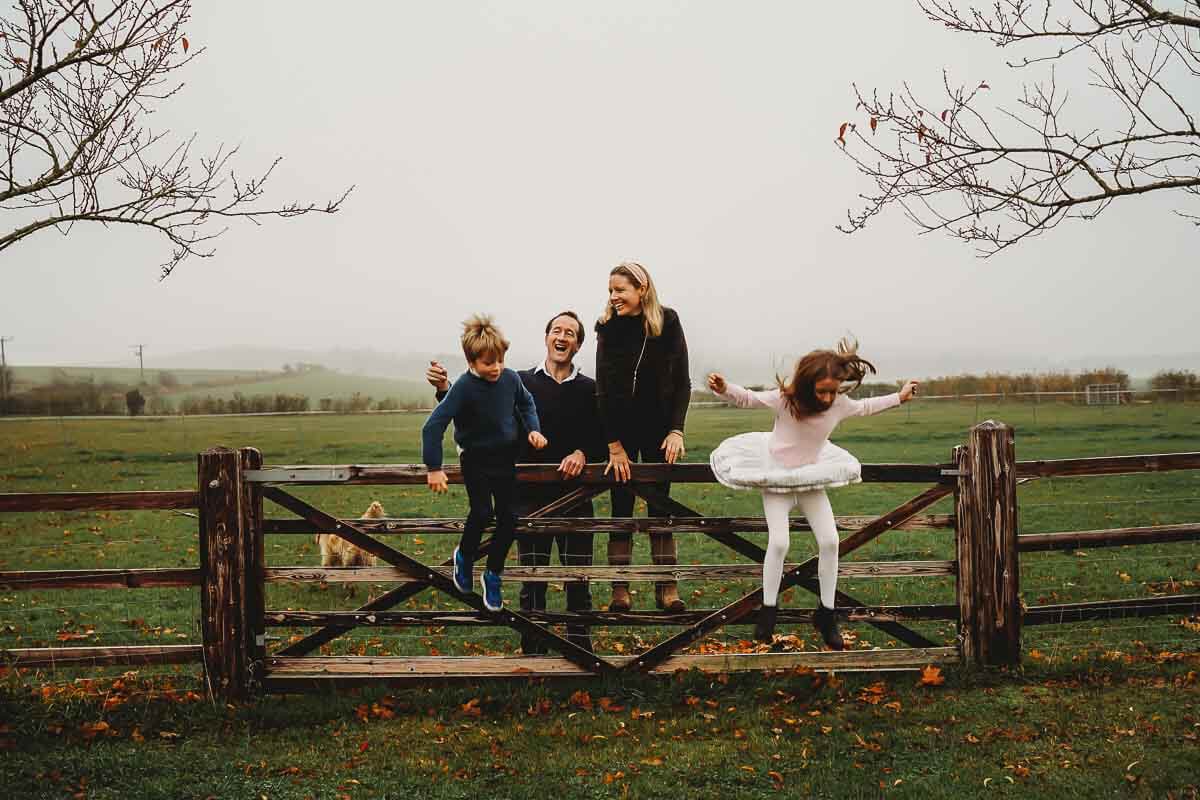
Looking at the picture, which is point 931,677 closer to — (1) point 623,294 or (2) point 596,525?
(2) point 596,525

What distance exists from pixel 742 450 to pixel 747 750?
5.97 ft

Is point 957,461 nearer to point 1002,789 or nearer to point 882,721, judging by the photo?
point 882,721

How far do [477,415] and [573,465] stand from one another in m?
0.99

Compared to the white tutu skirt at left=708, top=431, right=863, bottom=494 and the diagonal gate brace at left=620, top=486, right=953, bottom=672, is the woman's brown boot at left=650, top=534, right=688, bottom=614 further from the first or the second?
the white tutu skirt at left=708, top=431, right=863, bottom=494

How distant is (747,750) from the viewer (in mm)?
5777

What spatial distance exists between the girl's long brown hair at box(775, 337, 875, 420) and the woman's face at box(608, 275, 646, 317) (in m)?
1.24

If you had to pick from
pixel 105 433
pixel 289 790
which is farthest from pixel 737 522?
pixel 105 433

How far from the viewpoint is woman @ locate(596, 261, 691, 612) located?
6.62 meters

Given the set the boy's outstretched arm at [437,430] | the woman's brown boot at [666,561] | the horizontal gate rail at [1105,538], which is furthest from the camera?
the woman's brown boot at [666,561]

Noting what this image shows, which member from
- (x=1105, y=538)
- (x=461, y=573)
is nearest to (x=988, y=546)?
(x=1105, y=538)

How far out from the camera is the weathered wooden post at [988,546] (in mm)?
6973

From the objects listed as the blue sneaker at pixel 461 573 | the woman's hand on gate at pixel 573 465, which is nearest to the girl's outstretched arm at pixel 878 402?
the woman's hand on gate at pixel 573 465

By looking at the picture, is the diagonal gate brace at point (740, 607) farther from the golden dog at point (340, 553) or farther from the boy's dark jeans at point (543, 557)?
the golden dog at point (340, 553)

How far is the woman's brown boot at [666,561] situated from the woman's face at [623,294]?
5.66 ft
